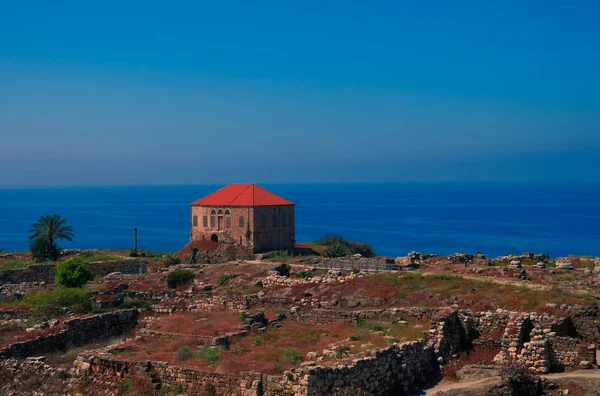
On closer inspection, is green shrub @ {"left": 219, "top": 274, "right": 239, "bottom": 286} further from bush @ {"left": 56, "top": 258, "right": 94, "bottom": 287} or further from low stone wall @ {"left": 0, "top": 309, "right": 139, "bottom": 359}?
low stone wall @ {"left": 0, "top": 309, "right": 139, "bottom": 359}

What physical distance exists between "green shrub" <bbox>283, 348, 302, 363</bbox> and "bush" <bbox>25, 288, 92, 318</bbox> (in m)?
14.9

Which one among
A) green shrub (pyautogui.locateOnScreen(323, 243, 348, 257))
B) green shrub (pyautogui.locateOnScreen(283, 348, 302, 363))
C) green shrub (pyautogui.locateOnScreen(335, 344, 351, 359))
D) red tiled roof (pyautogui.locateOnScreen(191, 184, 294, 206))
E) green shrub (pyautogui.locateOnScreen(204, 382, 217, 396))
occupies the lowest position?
green shrub (pyautogui.locateOnScreen(204, 382, 217, 396))

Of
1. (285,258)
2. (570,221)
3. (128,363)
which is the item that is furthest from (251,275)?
(570,221)

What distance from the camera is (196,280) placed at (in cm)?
4312

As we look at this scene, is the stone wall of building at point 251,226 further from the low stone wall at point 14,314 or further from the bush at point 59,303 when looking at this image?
the low stone wall at point 14,314

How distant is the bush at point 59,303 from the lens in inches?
1162

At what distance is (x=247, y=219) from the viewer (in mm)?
60000

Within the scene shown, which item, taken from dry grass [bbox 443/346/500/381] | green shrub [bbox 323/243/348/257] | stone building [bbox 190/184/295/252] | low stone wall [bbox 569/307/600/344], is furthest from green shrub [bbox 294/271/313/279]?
dry grass [bbox 443/346/500/381]

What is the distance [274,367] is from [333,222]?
169 metres

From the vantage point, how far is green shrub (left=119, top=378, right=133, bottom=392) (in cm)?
1738

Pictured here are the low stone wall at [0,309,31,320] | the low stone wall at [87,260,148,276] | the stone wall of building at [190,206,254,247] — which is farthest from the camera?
the stone wall of building at [190,206,254,247]

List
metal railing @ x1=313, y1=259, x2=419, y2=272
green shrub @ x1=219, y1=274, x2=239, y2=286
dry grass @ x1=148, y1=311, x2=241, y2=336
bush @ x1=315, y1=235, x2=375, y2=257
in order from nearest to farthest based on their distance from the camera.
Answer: dry grass @ x1=148, y1=311, x2=241, y2=336
metal railing @ x1=313, y1=259, x2=419, y2=272
green shrub @ x1=219, y1=274, x2=239, y2=286
bush @ x1=315, y1=235, x2=375, y2=257

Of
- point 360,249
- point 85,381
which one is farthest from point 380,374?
point 360,249

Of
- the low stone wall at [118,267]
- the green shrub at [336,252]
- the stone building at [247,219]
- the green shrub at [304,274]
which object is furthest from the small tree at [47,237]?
the green shrub at [304,274]
